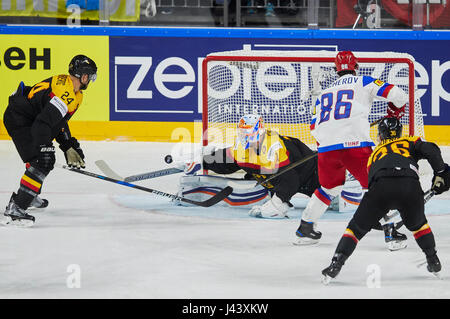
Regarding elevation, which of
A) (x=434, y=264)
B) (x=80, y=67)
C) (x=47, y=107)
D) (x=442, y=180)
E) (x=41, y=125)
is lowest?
(x=434, y=264)

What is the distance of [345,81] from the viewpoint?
5.50 metres

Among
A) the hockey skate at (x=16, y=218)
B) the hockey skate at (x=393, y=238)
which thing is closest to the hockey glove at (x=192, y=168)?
the hockey skate at (x=16, y=218)

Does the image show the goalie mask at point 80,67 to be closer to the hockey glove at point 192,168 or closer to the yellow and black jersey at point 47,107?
the yellow and black jersey at point 47,107

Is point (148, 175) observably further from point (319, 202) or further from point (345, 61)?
point (345, 61)

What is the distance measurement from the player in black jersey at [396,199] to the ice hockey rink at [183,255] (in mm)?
174

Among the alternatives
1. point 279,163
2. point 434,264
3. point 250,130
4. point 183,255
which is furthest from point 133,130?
point 434,264

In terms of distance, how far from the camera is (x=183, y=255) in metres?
5.30

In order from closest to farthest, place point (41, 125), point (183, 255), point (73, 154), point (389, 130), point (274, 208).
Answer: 1. point (389, 130)
2. point (183, 255)
3. point (41, 125)
4. point (73, 154)
5. point (274, 208)

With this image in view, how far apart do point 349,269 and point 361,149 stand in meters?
0.81

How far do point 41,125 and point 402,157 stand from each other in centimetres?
239

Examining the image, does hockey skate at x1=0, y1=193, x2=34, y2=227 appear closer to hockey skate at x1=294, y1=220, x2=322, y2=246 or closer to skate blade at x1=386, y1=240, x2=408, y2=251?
hockey skate at x1=294, y1=220, x2=322, y2=246

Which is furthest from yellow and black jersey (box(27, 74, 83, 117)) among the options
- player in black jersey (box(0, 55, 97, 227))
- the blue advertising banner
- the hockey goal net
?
the blue advertising banner

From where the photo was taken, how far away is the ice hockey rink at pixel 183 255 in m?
4.51

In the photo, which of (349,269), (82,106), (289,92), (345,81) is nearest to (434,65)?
(289,92)
